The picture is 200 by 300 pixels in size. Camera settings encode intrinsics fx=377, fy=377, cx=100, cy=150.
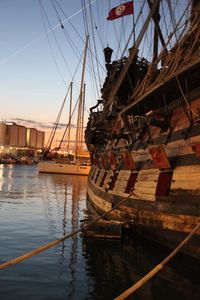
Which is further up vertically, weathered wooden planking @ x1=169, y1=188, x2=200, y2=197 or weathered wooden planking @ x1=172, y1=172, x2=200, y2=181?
weathered wooden planking @ x1=172, y1=172, x2=200, y2=181

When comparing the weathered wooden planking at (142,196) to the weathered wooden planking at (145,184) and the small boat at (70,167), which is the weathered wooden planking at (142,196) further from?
the small boat at (70,167)

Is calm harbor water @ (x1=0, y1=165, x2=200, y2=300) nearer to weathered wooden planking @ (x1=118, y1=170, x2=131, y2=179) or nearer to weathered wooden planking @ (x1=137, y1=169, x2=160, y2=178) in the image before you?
Result: weathered wooden planking @ (x1=137, y1=169, x2=160, y2=178)

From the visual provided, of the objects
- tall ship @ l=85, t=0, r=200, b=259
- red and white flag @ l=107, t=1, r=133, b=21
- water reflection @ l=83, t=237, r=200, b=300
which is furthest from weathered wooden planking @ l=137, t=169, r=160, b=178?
red and white flag @ l=107, t=1, r=133, b=21

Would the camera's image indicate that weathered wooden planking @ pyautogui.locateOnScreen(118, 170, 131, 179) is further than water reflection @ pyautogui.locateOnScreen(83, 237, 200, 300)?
Yes

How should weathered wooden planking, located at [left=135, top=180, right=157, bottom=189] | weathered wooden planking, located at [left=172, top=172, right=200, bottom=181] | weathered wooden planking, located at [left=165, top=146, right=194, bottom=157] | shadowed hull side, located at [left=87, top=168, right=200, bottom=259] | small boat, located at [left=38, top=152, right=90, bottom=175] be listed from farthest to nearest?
small boat, located at [left=38, top=152, right=90, bottom=175], weathered wooden planking, located at [left=135, top=180, right=157, bottom=189], weathered wooden planking, located at [left=165, top=146, right=194, bottom=157], weathered wooden planking, located at [left=172, top=172, right=200, bottom=181], shadowed hull side, located at [left=87, top=168, right=200, bottom=259]

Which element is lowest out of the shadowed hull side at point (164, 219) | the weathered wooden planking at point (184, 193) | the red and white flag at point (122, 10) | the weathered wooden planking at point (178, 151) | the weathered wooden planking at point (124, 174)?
the shadowed hull side at point (164, 219)

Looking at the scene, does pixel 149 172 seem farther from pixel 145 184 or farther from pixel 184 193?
pixel 184 193

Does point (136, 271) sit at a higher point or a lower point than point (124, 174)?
lower

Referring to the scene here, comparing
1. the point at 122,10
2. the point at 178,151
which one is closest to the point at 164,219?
the point at 178,151

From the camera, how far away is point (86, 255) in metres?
11.0

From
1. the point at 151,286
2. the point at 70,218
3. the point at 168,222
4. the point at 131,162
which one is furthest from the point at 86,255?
the point at 70,218

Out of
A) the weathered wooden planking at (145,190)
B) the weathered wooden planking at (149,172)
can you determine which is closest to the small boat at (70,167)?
the weathered wooden planking at (149,172)

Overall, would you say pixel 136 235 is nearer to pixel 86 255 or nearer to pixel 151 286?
pixel 86 255

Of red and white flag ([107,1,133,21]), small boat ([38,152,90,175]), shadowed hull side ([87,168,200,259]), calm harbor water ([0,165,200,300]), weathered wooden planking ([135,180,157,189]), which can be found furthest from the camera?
small boat ([38,152,90,175])
